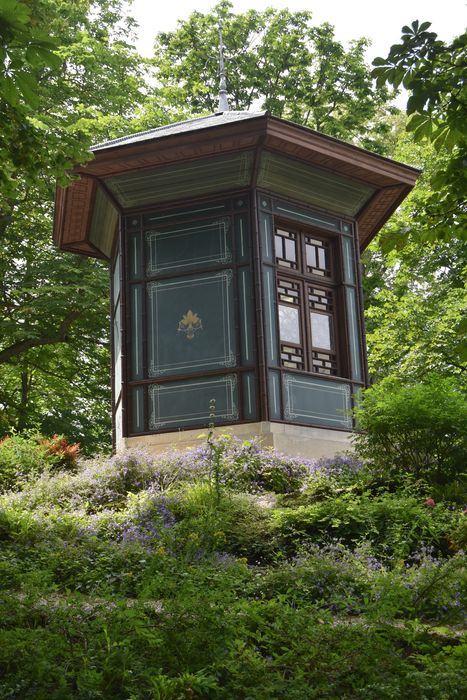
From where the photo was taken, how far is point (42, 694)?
193 inches

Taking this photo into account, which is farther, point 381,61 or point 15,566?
point 15,566

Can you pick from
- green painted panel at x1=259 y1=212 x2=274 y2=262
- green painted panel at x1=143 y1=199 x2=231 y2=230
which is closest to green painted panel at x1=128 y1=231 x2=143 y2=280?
green painted panel at x1=143 y1=199 x2=231 y2=230

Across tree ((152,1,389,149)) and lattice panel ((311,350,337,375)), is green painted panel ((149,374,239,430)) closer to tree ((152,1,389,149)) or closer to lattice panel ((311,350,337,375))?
lattice panel ((311,350,337,375))

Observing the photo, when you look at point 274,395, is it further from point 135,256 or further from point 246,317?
point 135,256

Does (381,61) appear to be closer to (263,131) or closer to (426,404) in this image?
(426,404)

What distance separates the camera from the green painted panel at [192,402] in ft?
47.9

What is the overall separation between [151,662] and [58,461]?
8.79 meters

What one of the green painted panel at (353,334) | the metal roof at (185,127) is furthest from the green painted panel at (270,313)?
the metal roof at (185,127)

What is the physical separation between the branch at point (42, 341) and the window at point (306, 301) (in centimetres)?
802

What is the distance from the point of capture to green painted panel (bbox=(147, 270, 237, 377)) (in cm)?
1491

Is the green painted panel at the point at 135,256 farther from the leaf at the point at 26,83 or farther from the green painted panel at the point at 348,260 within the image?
the leaf at the point at 26,83

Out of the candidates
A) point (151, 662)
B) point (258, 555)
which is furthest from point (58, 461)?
point (151, 662)

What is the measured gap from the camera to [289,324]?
15445mm

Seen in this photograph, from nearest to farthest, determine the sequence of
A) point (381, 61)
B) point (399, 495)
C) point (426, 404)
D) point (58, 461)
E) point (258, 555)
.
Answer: point (381, 61), point (258, 555), point (399, 495), point (426, 404), point (58, 461)
